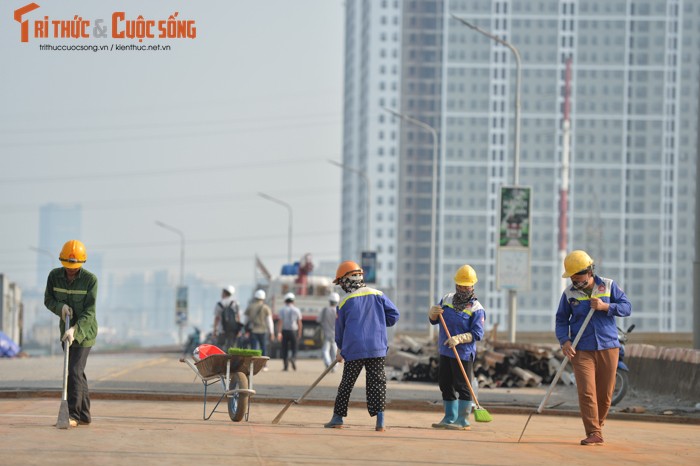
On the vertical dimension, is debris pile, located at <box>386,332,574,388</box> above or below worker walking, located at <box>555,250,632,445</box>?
below

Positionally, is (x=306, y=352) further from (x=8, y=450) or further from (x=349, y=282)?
(x=8, y=450)

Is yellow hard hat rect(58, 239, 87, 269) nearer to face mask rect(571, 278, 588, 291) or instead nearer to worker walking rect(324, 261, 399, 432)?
worker walking rect(324, 261, 399, 432)

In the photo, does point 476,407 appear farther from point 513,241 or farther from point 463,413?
point 513,241

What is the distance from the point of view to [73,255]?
12.0 meters

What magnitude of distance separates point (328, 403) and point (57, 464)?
8.20m

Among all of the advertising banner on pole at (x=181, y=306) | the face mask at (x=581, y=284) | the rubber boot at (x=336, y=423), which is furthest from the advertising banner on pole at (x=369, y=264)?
the face mask at (x=581, y=284)

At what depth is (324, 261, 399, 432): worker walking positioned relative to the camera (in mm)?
13016

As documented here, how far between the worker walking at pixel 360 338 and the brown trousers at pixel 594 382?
197 centimetres

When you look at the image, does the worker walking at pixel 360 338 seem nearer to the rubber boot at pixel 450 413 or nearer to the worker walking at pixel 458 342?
the worker walking at pixel 458 342

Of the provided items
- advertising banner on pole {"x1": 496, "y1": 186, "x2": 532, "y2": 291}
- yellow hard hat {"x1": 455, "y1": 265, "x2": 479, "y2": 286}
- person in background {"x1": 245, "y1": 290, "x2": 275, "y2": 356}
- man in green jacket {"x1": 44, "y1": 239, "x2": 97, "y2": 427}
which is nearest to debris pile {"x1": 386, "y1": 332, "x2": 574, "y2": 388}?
advertising banner on pole {"x1": 496, "y1": 186, "x2": 532, "y2": 291}

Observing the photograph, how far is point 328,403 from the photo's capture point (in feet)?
55.6

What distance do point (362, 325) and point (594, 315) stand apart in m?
2.25

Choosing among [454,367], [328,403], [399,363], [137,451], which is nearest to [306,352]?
[399,363]

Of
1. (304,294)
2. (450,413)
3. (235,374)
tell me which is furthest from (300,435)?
(304,294)
